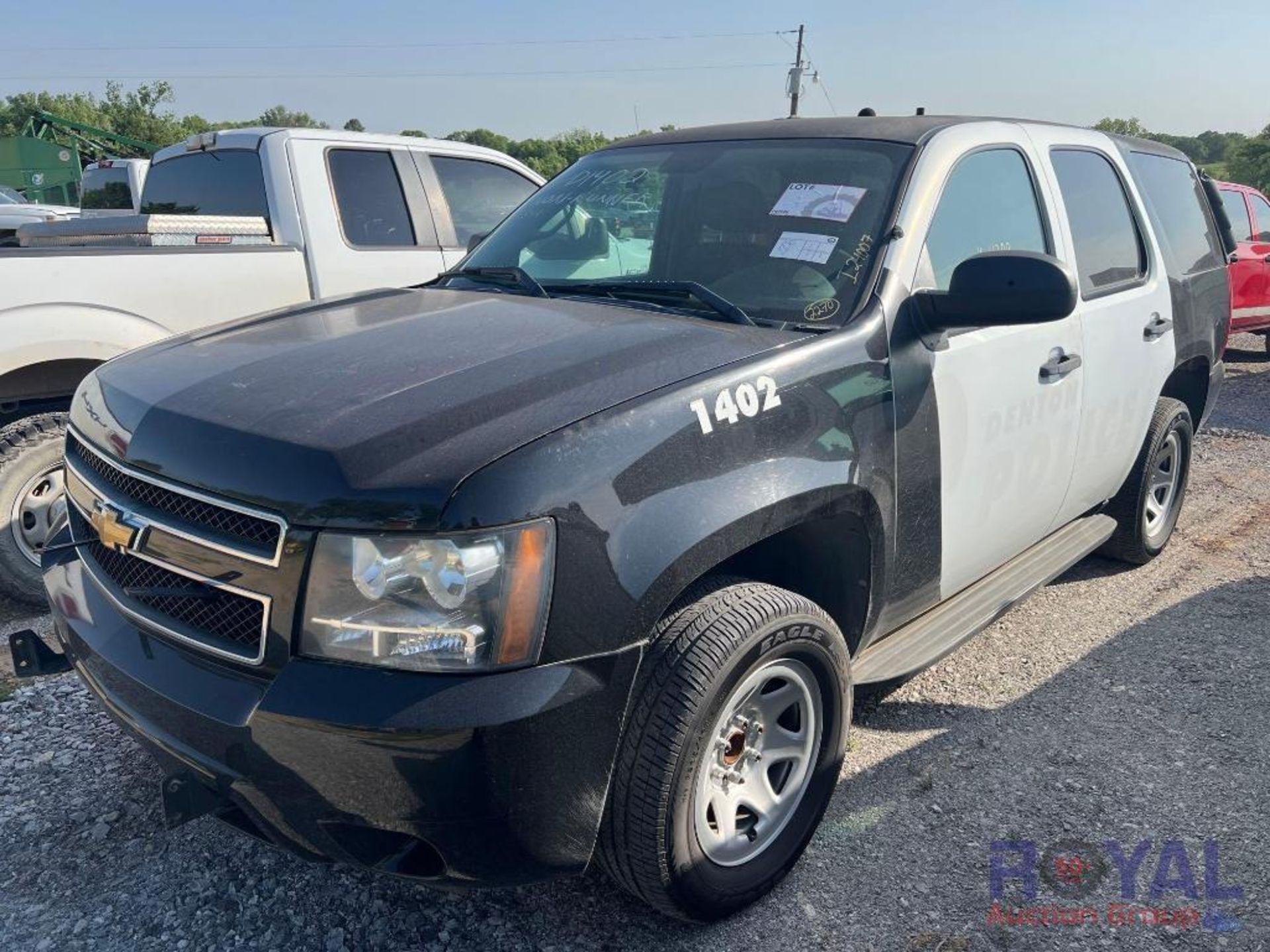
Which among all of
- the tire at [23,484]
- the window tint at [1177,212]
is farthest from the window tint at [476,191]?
the window tint at [1177,212]

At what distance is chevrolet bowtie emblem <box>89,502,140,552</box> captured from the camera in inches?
89.7

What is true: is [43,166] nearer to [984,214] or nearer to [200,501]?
[984,214]

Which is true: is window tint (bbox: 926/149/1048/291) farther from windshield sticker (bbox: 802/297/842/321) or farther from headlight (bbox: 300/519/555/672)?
headlight (bbox: 300/519/555/672)

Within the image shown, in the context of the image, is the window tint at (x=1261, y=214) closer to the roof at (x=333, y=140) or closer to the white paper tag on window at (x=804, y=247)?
the roof at (x=333, y=140)

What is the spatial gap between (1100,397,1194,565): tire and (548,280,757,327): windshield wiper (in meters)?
2.59

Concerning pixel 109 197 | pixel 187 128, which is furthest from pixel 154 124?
pixel 109 197

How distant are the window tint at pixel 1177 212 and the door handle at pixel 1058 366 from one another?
125cm

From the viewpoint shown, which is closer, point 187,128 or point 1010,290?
point 1010,290

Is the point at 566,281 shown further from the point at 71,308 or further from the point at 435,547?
the point at 71,308

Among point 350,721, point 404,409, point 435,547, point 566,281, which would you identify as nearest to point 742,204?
point 566,281

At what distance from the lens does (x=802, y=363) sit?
250 cm

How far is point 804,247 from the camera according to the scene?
117 inches

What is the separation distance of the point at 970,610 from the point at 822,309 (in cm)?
120
